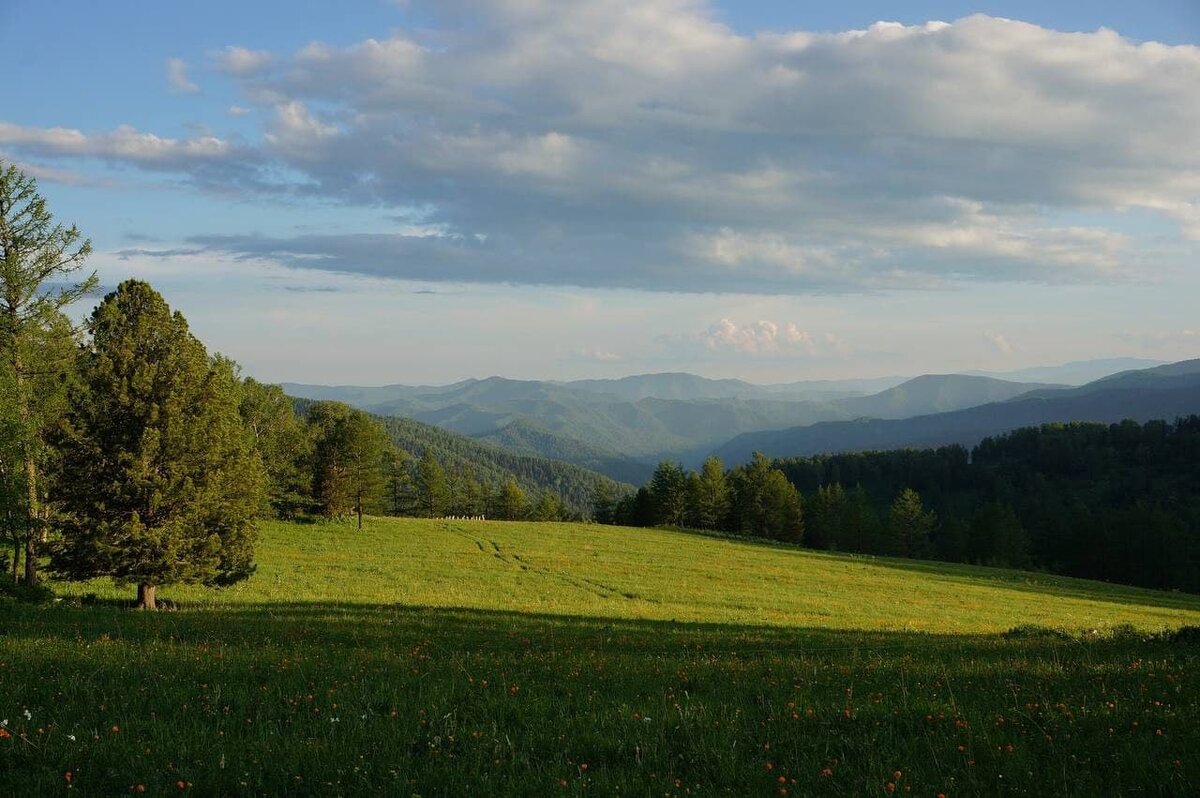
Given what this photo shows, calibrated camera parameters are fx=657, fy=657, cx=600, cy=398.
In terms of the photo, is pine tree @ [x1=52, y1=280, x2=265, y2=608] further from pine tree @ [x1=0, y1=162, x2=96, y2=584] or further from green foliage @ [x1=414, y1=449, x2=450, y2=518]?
green foliage @ [x1=414, y1=449, x2=450, y2=518]

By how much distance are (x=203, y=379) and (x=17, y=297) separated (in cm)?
799

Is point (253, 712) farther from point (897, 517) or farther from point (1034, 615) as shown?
point (897, 517)

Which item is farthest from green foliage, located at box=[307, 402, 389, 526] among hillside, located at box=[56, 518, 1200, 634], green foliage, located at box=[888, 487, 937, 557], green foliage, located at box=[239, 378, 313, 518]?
green foliage, located at box=[888, 487, 937, 557]

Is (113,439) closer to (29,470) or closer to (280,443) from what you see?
(29,470)

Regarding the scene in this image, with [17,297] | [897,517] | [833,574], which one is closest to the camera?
[17,297]

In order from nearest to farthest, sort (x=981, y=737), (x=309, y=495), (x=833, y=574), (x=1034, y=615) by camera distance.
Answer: (x=981, y=737), (x=1034, y=615), (x=833, y=574), (x=309, y=495)

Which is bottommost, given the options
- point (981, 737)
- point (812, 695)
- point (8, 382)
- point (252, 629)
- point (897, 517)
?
point (897, 517)

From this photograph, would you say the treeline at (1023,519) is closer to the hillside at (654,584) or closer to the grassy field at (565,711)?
the hillside at (654,584)

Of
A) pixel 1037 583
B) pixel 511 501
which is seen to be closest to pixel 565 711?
pixel 1037 583

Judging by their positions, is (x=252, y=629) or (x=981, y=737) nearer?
(x=981, y=737)

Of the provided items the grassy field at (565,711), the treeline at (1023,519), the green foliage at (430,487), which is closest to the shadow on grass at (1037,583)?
the treeline at (1023,519)

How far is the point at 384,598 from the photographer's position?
2766 centimetres

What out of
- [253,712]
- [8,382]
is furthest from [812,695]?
[8,382]

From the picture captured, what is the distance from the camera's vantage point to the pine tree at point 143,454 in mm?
19031
